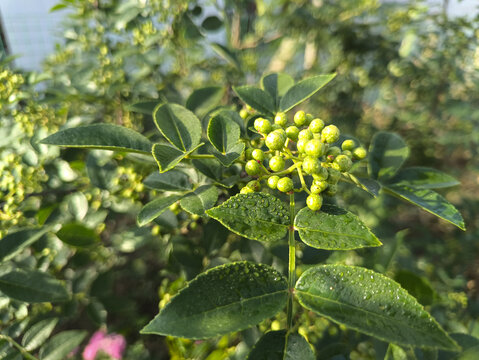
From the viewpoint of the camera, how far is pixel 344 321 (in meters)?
0.47

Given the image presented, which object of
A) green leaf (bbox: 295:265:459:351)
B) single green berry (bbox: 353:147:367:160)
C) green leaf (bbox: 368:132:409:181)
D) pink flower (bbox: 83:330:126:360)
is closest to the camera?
green leaf (bbox: 295:265:459:351)

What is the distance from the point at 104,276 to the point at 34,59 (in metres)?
3.02

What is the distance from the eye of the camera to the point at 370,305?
0.50 m

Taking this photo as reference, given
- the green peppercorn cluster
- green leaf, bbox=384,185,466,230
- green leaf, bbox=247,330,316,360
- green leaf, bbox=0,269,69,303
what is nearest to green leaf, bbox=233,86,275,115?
the green peppercorn cluster

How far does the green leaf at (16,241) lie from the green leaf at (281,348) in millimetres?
647

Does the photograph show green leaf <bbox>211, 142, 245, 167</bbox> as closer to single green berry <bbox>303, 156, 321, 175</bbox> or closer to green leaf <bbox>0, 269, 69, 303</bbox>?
single green berry <bbox>303, 156, 321, 175</bbox>

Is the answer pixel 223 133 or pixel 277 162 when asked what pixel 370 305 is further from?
pixel 223 133

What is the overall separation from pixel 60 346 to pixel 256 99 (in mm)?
1009

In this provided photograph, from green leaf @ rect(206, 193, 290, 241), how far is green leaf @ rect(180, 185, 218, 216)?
11 cm

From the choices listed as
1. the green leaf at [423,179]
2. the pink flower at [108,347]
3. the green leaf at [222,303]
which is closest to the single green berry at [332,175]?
the green leaf at [222,303]

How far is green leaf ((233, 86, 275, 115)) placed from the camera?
→ 860 mm

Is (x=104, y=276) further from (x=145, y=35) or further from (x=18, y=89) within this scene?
(x=145, y=35)

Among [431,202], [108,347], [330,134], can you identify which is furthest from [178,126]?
[108,347]

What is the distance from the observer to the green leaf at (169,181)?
2.66ft
